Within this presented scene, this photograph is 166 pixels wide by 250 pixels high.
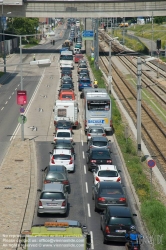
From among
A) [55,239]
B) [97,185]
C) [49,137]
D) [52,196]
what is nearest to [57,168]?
[97,185]

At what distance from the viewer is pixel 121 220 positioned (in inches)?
1075

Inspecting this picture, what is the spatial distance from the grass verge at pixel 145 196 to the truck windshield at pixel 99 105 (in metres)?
2.22

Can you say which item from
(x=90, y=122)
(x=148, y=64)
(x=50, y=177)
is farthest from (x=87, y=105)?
(x=148, y=64)

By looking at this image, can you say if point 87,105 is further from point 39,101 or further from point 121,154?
point 39,101

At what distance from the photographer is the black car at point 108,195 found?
31858 mm

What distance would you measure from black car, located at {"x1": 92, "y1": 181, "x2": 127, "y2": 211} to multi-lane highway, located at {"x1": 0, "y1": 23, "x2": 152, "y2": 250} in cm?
68

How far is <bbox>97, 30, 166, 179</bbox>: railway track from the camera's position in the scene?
153 ft

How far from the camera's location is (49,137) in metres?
52.3

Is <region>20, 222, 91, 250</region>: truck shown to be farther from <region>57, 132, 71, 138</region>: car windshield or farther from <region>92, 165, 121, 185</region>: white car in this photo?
<region>57, 132, 71, 138</region>: car windshield

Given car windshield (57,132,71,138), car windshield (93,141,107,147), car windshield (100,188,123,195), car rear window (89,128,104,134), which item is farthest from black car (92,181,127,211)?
car rear window (89,128,104,134)

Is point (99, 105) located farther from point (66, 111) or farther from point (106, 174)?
point (106, 174)

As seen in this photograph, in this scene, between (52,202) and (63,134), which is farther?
(63,134)

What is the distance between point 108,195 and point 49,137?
2062cm

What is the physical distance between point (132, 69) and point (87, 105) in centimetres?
5245
